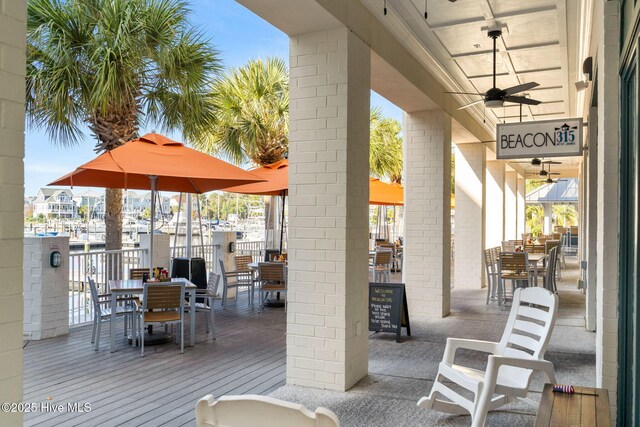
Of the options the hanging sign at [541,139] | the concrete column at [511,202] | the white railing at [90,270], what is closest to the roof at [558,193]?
the concrete column at [511,202]

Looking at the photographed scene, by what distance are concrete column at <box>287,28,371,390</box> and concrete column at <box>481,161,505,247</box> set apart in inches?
441

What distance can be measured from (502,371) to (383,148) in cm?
1675

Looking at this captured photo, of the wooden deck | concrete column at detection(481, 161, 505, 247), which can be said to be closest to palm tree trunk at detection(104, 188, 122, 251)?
the wooden deck

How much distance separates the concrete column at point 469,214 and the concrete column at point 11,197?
10.9 meters

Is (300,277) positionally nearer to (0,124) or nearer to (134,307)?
(134,307)

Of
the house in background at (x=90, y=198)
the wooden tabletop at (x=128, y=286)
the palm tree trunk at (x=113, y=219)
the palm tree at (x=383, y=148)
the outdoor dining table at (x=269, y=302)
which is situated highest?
the palm tree at (x=383, y=148)

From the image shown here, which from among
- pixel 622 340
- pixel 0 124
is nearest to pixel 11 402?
pixel 0 124

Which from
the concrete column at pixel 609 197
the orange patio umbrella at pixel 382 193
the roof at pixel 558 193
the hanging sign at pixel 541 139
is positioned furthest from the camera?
the roof at pixel 558 193

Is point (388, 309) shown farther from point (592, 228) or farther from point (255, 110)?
point (255, 110)

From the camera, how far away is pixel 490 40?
21.7 feet

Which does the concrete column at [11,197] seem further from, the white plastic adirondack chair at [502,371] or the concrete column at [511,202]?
the concrete column at [511,202]

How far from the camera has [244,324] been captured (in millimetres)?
7652

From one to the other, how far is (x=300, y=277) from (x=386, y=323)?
2205mm

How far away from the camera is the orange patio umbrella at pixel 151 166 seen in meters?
5.93
